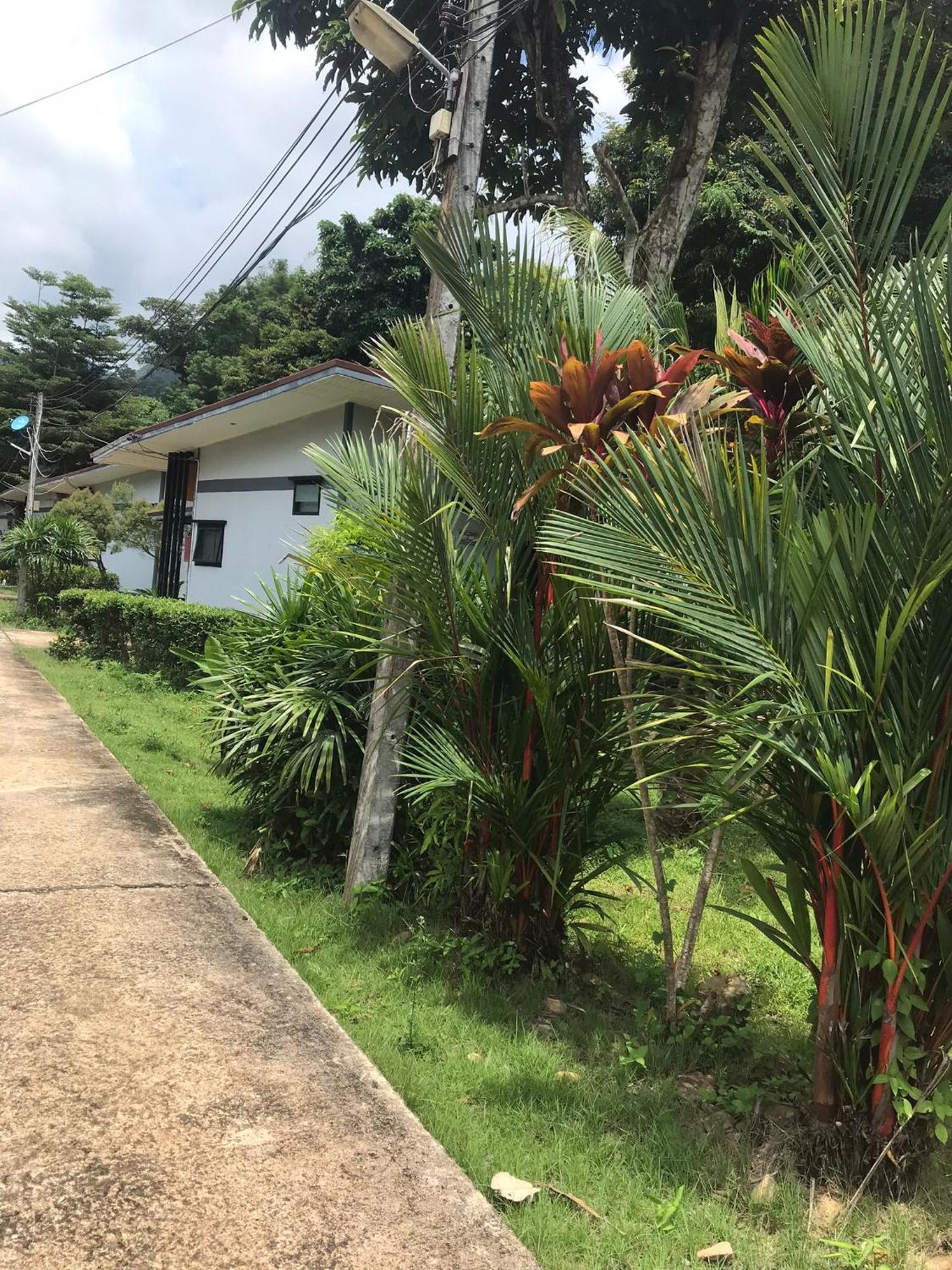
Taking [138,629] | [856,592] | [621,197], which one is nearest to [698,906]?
[856,592]

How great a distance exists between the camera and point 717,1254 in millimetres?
2166

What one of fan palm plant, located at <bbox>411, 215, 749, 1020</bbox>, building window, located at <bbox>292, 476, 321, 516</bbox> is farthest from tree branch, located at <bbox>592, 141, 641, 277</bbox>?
building window, located at <bbox>292, 476, 321, 516</bbox>

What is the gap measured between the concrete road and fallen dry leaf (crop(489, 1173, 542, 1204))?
119mm

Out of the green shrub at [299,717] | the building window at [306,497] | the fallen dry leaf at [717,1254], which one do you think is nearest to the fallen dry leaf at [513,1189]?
the fallen dry leaf at [717,1254]

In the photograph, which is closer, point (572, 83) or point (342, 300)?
point (572, 83)

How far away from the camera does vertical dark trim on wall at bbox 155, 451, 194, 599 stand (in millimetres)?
18266

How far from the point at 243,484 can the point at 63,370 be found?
32634 millimetres

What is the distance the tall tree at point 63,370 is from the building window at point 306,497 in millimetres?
29868

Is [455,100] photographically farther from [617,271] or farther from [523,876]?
[523,876]

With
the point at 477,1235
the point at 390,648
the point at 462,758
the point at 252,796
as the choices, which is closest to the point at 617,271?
the point at 390,648

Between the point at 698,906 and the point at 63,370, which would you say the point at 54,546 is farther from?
the point at 63,370

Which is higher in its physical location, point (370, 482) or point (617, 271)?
point (617, 271)

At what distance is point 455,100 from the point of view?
16.7 ft

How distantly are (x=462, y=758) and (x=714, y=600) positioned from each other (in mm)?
1658
